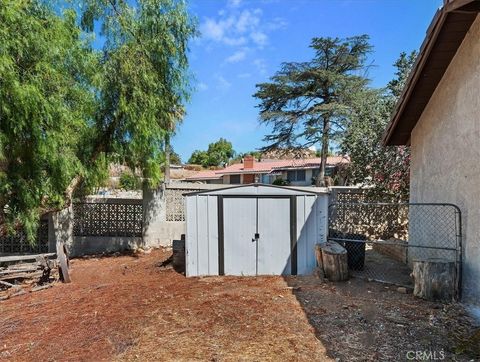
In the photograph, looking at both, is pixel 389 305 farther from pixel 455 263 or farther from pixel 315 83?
pixel 315 83

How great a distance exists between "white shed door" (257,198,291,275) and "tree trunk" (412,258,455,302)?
302cm

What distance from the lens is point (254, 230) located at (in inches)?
332

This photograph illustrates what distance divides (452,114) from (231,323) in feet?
16.4

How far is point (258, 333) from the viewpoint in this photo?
499cm

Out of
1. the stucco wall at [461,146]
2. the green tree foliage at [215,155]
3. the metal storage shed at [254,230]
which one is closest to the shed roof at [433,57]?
the stucco wall at [461,146]

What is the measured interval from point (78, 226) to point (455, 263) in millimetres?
10177

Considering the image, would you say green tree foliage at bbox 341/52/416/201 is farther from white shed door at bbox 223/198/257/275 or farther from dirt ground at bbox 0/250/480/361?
dirt ground at bbox 0/250/480/361

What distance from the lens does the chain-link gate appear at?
651 cm

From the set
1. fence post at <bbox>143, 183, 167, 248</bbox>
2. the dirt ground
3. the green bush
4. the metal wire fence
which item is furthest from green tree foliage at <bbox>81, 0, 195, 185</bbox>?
the dirt ground

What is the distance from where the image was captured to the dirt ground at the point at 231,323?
4.47 meters

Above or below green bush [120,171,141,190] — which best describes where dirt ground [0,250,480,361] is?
below

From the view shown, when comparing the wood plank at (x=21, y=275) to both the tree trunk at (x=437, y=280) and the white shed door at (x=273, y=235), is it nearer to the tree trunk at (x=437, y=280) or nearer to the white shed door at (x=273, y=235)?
the white shed door at (x=273, y=235)

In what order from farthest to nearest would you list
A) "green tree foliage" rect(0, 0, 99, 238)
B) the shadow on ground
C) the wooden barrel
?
1. the wooden barrel
2. "green tree foliage" rect(0, 0, 99, 238)
3. the shadow on ground

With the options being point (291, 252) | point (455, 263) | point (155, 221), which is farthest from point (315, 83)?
Result: point (455, 263)
